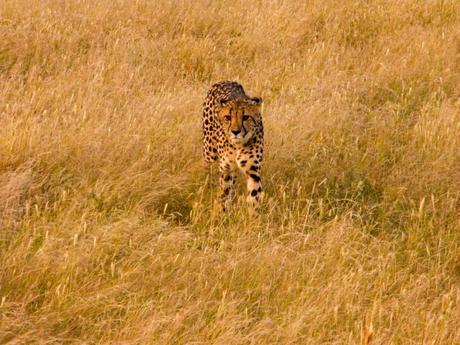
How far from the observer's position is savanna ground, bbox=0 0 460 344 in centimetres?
318

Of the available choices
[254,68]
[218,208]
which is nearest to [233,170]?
[218,208]

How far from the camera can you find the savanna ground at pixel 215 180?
318 cm

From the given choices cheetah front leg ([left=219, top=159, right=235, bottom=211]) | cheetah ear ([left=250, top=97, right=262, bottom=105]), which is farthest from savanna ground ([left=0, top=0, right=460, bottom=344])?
cheetah ear ([left=250, top=97, right=262, bottom=105])

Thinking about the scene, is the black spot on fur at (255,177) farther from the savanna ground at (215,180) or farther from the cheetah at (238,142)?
the savanna ground at (215,180)

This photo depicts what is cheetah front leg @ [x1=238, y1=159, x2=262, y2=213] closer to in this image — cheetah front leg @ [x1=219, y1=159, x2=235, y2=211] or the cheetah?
the cheetah

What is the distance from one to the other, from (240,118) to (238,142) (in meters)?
0.15

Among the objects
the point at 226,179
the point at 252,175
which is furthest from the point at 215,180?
the point at 252,175

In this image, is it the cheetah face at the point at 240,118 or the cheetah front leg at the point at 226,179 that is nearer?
the cheetah face at the point at 240,118

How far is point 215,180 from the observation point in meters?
4.94

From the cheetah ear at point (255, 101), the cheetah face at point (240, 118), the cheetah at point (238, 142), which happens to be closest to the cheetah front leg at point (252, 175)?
the cheetah at point (238, 142)

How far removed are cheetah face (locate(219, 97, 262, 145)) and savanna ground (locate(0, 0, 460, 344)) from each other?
0.40 metres

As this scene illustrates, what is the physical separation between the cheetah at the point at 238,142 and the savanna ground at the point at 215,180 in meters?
0.15

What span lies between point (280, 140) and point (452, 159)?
1.19 meters

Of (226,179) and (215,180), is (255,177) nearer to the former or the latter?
(226,179)
